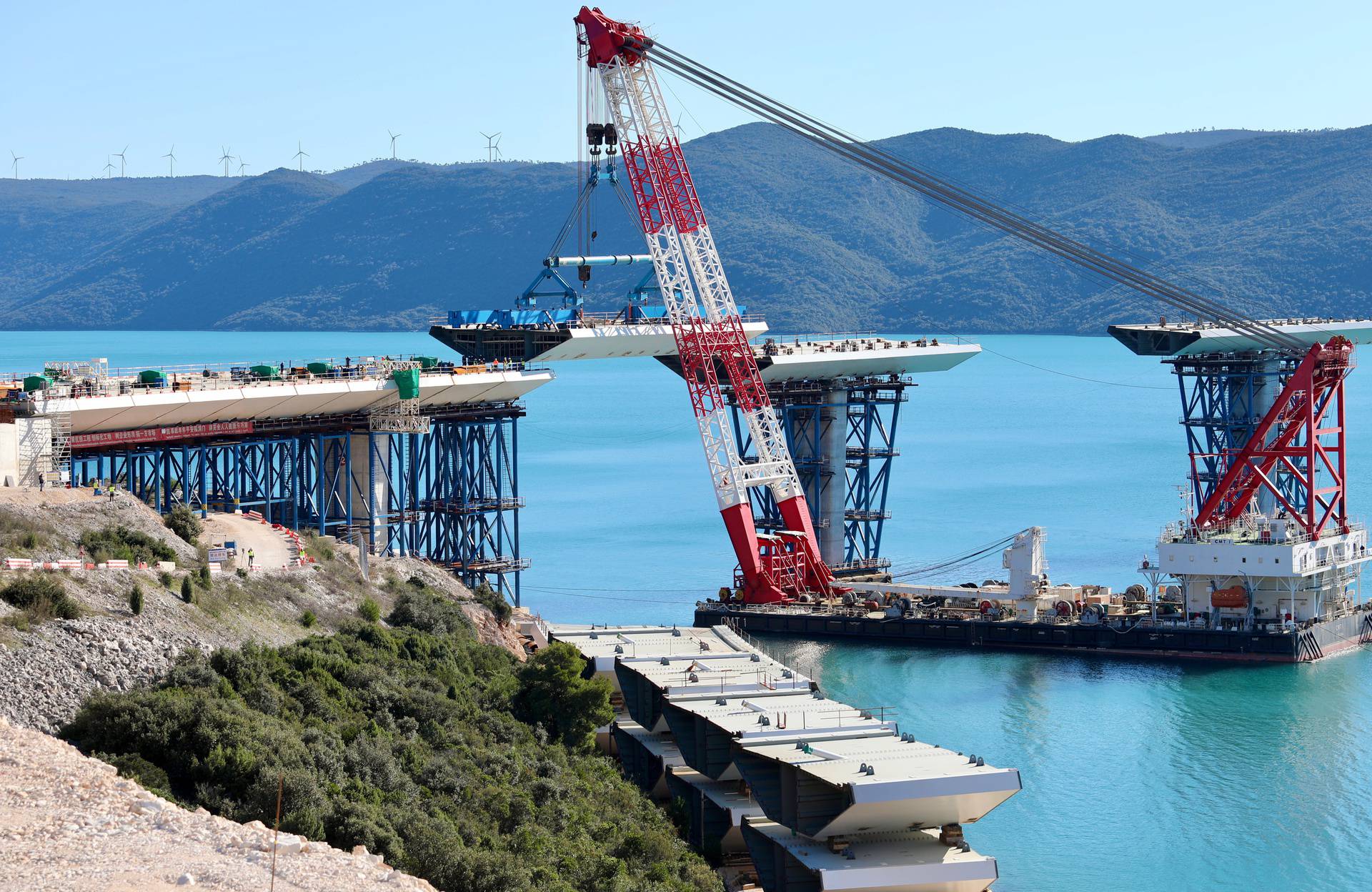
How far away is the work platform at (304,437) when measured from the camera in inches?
2094

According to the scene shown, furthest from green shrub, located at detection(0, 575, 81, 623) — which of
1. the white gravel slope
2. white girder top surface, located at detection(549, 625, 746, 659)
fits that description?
white girder top surface, located at detection(549, 625, 746, 659)

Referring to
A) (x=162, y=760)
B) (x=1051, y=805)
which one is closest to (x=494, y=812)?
(x=162, y=760)

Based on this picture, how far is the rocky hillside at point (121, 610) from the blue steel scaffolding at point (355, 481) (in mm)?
12809

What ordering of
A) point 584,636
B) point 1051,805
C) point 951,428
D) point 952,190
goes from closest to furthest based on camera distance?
point 1051,805
point 584,636
point 952,190
point 951,428

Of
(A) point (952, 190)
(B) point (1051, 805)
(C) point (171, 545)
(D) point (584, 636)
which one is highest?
(A) point (952, 190)

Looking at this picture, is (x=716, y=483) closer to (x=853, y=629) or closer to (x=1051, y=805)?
(x=853, y=629)

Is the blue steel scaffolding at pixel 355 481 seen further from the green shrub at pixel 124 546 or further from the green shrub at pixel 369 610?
the green shrub at pixel 124 546

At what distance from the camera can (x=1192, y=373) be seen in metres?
87.2

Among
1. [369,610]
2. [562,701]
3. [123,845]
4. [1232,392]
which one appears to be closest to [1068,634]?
[1232,392]

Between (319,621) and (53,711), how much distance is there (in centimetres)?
1028

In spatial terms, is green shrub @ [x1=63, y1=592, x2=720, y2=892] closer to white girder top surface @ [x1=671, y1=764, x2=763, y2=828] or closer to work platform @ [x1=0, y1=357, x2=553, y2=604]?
white girder top surface @ [x1=671, y1=764, x2=763, y2=828]

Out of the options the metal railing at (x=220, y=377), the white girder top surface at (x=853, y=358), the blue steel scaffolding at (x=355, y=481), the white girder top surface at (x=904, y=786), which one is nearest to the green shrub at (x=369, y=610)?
the white girder top surface at (x=904, y=786)

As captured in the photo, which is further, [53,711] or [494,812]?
[494,812]

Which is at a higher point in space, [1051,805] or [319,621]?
[319,621]
